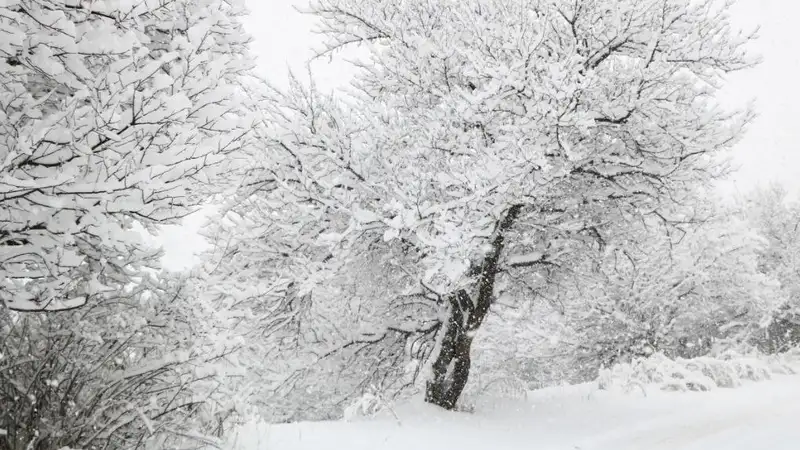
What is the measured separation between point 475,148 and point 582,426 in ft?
12.3

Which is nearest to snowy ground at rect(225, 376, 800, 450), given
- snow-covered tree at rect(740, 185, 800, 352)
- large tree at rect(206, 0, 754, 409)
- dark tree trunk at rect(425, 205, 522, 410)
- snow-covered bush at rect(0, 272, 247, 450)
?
dark tree trunk at rect(425, 205, 522, 410)

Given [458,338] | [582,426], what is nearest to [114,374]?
[458,338]

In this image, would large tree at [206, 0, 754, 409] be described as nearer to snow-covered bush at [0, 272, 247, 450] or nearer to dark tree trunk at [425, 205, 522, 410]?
dark tree trunk at [425, 205, 522, 410]

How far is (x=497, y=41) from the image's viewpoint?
6.29 m

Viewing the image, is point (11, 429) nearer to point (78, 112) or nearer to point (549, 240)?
point (78, 112)

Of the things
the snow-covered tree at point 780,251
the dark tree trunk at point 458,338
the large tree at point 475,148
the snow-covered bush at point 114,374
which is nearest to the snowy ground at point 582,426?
the dark tree trunk at point 458,338

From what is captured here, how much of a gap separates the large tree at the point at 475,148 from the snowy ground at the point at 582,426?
119cm

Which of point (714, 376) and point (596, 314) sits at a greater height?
point (596, 314)

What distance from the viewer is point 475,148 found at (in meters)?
6.04

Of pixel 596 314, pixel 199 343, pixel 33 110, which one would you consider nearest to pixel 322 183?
pixel 199 343

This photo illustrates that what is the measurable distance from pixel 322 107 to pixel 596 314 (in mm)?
13160

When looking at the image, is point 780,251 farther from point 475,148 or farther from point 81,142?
point 81,142

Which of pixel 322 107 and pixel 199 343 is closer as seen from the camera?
pixel 199 343

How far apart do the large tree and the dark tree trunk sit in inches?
1.0
